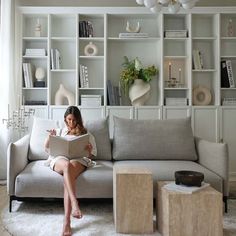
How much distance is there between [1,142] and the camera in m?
4.07

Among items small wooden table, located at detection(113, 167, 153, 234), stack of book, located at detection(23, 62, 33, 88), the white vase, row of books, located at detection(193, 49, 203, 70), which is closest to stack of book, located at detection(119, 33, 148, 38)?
the white vase

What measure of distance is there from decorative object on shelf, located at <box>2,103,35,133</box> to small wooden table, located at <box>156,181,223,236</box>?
8.16 feet

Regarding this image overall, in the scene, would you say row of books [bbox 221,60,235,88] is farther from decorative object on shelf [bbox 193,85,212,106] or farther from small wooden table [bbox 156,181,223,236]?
small wooden table [bbox 156,181,223,236]

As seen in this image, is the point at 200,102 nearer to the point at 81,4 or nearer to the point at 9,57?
the point at 81,4

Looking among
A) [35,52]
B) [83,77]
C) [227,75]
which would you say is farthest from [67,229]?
[227,75]

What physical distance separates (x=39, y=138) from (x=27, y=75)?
4.19 feet

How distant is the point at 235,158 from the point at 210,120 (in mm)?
634

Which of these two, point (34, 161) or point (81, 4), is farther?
point (81, 4)

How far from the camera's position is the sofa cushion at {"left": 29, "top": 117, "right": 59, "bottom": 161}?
3.38 m

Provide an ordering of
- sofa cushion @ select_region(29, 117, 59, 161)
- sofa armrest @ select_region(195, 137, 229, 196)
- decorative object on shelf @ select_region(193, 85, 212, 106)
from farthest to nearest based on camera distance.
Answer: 1. decorative object on shelf @ select_region(193, 85, 212, 106)
2. sofa cushion @ select_region(29, 117, 59, 161)
3. sofa armrest @ select_region(195, 137, 229, 196)

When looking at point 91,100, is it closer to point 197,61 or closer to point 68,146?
point 68,146

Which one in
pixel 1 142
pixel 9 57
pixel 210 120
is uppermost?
pixel 9 57

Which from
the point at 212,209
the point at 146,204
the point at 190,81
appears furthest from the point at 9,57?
the point at 212,209

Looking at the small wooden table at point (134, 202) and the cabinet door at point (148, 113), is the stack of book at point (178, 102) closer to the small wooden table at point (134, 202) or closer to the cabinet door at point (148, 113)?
the cabinet door at point (148, 113)
